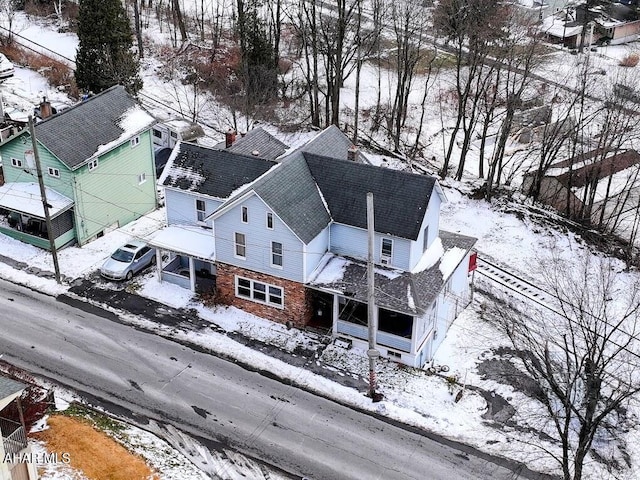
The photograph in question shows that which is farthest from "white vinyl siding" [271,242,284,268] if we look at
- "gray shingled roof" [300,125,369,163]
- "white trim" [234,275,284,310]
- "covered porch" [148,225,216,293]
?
"gray shingled roof" [300,125,369,163]

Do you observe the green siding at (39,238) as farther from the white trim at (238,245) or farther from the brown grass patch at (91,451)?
the brown grass patch at (91,451)

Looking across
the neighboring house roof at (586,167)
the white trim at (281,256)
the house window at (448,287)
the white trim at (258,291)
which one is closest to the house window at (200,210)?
the white trim at (258,291)

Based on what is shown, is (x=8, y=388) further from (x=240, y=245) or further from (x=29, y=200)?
(x=29, y=200)

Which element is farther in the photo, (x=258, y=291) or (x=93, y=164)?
(x=93, y=164)

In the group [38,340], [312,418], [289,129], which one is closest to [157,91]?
[289,129]

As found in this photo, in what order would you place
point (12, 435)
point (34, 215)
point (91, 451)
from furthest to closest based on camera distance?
point (34, 215), point (91, 451), point (12, 435)

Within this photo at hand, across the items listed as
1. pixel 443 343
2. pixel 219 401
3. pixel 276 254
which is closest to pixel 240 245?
pixel 276 254

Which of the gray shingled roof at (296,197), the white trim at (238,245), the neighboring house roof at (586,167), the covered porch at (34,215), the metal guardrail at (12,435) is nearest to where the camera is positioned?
the metal guardrail at (12,435)
